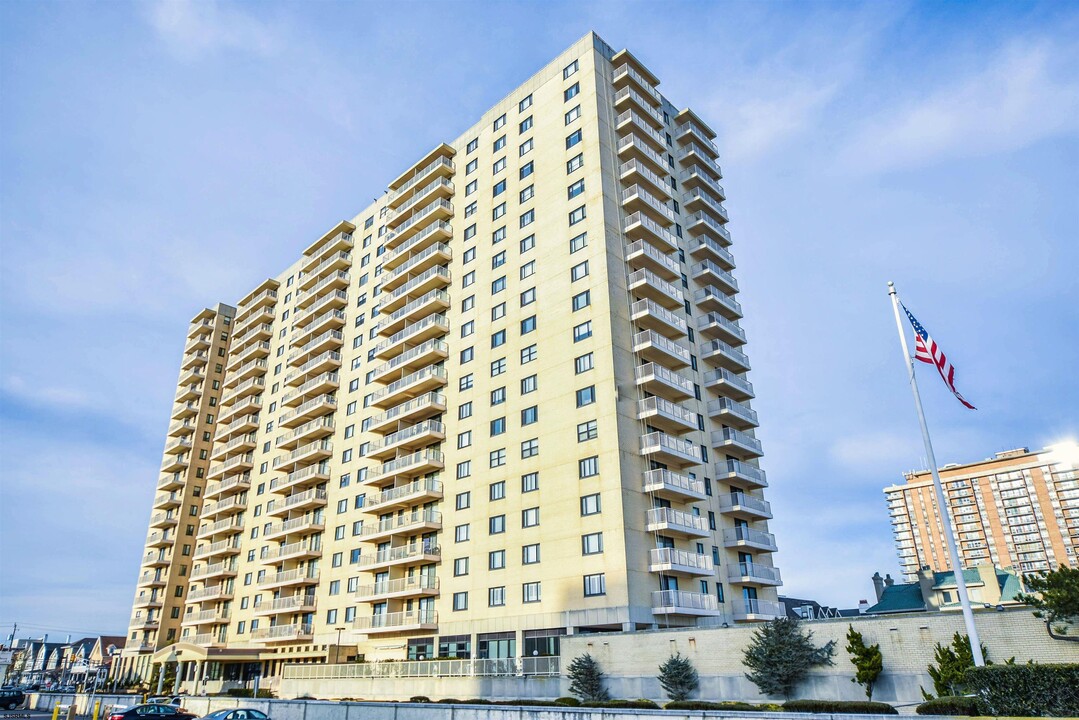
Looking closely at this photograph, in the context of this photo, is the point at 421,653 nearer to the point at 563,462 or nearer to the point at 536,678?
the point at 536,678

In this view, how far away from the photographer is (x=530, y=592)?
159 feet

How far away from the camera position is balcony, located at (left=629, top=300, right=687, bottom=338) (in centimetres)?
5256

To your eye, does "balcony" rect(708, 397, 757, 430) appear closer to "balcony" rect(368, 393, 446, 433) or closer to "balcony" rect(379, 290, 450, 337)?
"balcony" rect(368, 393, 446, 433)

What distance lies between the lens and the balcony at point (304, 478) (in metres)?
72.9

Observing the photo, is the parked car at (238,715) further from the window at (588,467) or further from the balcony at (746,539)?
the balcony at (746,539)

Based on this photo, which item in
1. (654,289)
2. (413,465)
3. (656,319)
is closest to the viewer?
(656,319)

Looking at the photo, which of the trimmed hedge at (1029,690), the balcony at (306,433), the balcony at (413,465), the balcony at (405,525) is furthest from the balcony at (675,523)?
the balcony at (306,433)

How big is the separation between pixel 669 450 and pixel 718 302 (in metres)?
17.8

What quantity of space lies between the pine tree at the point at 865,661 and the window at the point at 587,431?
2040 centimetres

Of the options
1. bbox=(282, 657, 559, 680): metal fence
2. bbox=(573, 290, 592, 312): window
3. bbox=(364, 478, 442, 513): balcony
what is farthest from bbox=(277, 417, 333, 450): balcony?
bbox=(573, 290, 592, 312): window

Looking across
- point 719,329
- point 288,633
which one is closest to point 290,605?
point 288,633

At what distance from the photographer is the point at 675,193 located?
64.4 metres

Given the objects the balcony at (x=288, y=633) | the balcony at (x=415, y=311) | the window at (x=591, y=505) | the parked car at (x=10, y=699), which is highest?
the balcony at (x=415, y=311)

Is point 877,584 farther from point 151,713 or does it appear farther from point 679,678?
point 151,713
